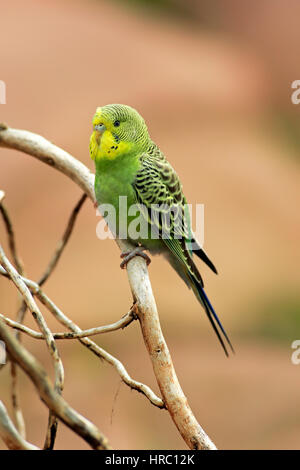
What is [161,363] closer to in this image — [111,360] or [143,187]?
[111,360]

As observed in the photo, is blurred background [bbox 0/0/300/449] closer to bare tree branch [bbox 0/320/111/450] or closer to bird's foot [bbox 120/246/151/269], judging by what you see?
bird's foot [bbox 120/246/151/269]

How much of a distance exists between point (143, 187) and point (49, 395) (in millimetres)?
664

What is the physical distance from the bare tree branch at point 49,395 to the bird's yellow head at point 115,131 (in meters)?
0.59

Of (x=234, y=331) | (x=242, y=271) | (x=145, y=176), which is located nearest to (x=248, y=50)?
(x=242, y=271)

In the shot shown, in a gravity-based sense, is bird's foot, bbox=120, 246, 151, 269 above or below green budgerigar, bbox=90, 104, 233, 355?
below

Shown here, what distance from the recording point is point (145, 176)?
3.44 feet

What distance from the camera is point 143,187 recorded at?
1.05 metres

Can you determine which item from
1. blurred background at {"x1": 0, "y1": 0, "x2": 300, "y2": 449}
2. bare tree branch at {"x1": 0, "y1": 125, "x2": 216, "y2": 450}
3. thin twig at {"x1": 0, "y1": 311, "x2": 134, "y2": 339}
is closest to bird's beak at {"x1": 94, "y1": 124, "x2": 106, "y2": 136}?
bare tree branch at {"x1": 0, "y1": 125, "x2": 216, "y2": 450}

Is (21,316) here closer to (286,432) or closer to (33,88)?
(286,432)

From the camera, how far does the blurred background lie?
2.24 m

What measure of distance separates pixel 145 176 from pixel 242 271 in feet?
5.71

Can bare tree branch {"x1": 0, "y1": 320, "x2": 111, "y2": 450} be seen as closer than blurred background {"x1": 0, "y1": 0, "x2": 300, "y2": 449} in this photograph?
Yes

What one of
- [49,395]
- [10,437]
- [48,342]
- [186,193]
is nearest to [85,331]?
[48,342]

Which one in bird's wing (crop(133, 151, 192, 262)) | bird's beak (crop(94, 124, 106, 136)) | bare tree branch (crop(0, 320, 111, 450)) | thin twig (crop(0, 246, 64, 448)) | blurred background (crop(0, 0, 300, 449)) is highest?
blurred background (crop(0, 0, 300, 449))
